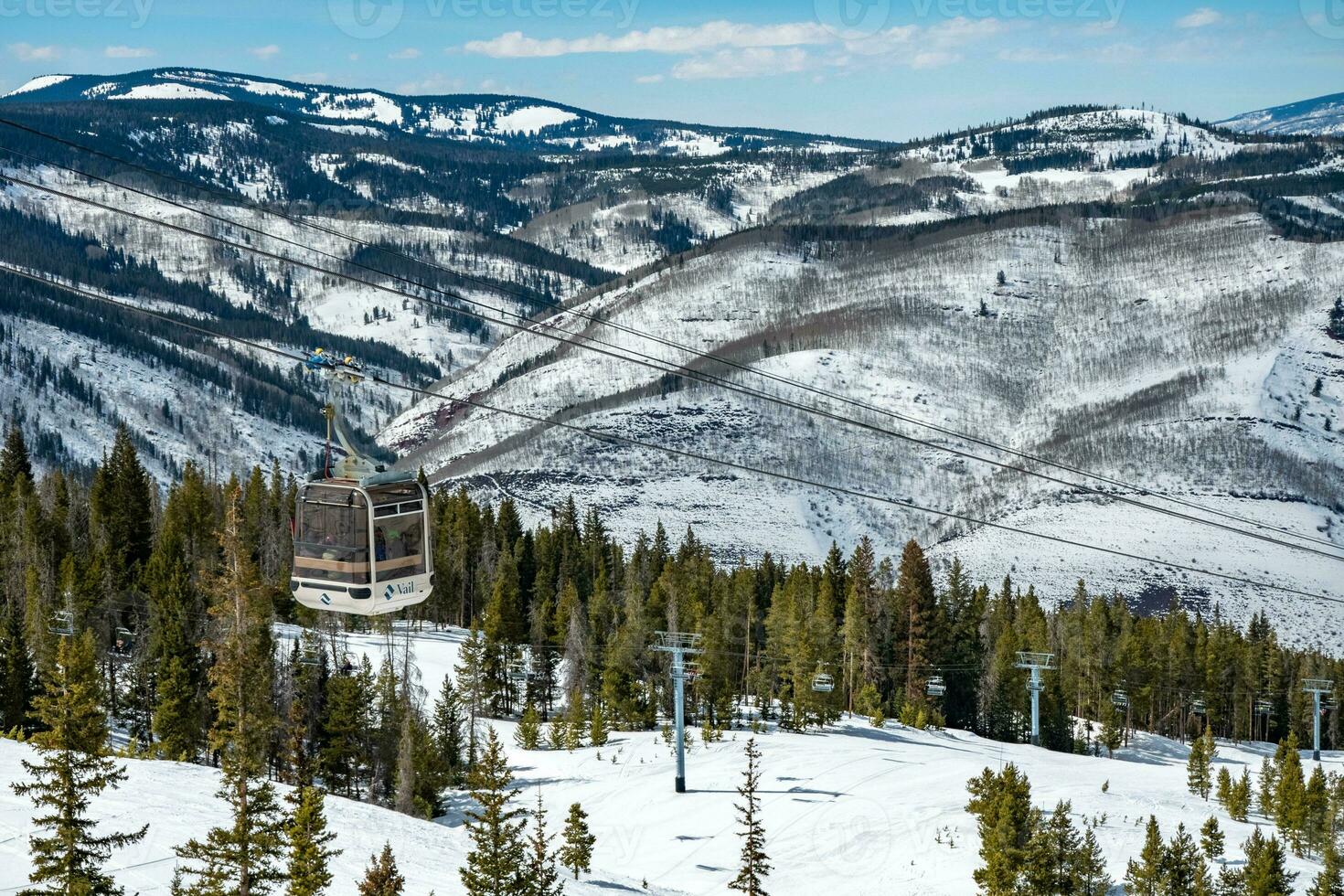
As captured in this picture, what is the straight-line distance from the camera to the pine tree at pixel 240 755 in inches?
1481

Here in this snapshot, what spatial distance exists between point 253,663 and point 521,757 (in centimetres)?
3951

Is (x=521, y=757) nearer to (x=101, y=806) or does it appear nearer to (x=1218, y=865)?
(x=101, y=806)

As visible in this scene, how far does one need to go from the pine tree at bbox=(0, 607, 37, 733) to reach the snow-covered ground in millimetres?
8995

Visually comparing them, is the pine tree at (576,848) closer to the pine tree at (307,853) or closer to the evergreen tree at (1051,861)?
the pine tree at (307,853)

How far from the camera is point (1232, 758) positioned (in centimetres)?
10162

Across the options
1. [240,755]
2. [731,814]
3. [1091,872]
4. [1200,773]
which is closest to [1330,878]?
[1091,872]

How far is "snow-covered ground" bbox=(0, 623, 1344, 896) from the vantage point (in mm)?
54688

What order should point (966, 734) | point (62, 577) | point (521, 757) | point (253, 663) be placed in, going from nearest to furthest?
point (253, 663)
point (521, 757)
point (62, 577)
point (966, 734)

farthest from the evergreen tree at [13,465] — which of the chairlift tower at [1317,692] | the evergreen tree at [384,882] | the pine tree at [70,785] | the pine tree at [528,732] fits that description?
the chairlift tower at [1317,692]

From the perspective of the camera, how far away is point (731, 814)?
68.3m

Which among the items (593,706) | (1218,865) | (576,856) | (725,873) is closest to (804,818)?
(725,873)

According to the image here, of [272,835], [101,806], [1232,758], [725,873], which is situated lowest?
[1232,758]

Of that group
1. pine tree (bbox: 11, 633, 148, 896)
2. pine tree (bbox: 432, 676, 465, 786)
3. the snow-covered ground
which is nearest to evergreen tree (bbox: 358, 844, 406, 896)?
pine tree (bbox: 11, 633, 148, 896)

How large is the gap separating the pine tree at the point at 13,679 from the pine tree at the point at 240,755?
2122 centimetres
